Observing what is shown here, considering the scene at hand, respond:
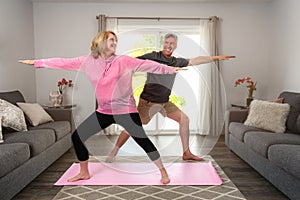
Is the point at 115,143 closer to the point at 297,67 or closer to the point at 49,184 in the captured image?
the point at 49,184

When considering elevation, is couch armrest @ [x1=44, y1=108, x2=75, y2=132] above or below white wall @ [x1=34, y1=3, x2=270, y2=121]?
below

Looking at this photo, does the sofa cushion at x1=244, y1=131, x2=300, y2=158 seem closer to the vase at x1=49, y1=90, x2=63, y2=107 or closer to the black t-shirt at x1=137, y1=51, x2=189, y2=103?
the black t-shirt at x1=137, y1=51, x2=189, y2=103

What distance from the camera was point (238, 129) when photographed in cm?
366

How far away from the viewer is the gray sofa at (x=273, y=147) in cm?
233

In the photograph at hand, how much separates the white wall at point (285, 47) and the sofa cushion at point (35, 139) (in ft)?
10.8

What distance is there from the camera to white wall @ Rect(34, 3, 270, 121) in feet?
16.9

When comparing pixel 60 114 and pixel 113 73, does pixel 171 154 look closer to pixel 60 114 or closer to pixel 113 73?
pixel 113 73

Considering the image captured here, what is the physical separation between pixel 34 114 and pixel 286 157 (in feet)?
9.26

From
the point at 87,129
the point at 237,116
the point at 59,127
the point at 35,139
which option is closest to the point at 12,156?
the point at 35,139

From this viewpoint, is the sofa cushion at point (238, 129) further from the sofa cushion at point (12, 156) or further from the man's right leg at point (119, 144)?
the sofa cushion at point (12, 156)

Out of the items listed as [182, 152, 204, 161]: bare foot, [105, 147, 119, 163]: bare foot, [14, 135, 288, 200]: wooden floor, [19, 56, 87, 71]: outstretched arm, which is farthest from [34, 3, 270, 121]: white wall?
[19, 56, 87, 71]: outstretched arm

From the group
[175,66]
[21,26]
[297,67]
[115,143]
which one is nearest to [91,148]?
[115,143]

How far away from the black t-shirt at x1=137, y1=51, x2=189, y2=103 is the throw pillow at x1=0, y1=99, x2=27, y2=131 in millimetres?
1459

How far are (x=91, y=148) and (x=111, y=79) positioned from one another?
0.90 meters
